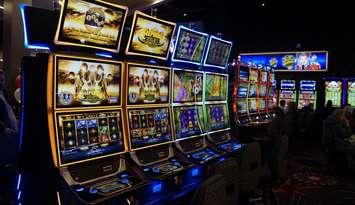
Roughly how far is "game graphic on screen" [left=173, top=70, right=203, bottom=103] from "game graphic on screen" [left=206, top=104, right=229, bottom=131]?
279 millimetres

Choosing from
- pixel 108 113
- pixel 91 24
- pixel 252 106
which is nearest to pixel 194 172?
pixel 108 113

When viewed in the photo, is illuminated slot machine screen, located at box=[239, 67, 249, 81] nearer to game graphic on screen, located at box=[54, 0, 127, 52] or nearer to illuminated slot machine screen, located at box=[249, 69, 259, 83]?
illuminated slot machine screen, located at box=[249, 69, 259, 83]

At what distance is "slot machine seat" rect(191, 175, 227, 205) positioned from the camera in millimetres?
1757

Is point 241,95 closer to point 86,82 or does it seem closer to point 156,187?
point 156,187

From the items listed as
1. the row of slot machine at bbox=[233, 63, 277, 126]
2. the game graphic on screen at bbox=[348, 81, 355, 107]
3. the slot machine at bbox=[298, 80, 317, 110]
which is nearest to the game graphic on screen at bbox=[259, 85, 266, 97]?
the row of slot machine at bbox=[233, 63, 277, 126]

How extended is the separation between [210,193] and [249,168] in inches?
64.5

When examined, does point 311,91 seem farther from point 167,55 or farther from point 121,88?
point 121,88

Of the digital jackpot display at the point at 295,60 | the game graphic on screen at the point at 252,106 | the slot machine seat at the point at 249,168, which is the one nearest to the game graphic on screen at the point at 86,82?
the slot machine seat at the point at 249,168

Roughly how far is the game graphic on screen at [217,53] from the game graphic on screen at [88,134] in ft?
6.55

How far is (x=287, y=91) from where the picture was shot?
1105 cm

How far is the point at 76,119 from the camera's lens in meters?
2.47

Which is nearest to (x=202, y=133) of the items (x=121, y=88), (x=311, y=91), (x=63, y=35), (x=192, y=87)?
(x=192, y=87)

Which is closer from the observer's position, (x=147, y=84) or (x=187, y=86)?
(x=147, y=84)

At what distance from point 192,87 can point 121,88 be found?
1284 mm
